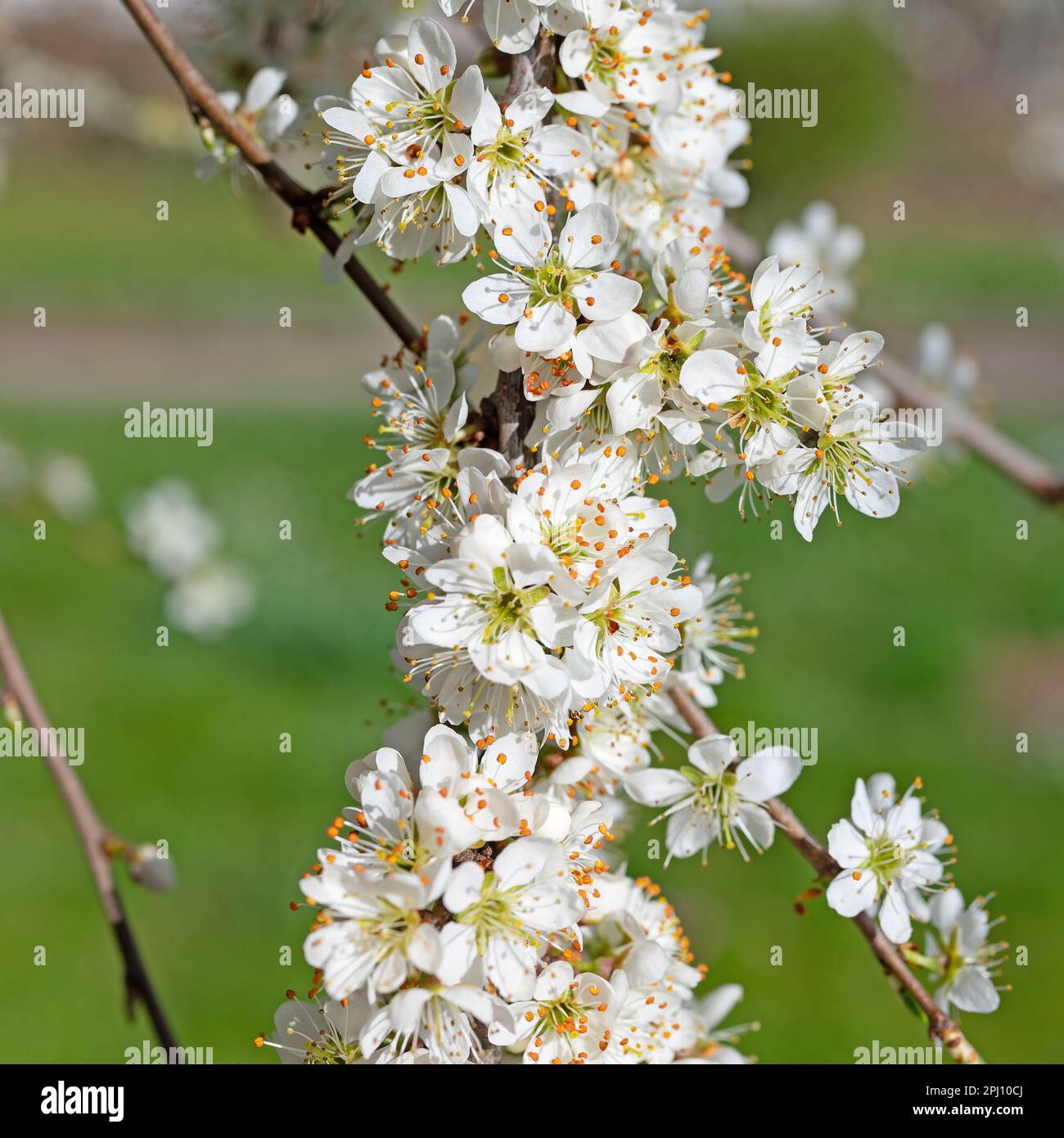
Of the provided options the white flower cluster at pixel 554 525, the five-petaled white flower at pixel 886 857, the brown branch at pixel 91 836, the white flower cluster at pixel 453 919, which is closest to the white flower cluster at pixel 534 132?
the white flower cluster at pixel 554 525

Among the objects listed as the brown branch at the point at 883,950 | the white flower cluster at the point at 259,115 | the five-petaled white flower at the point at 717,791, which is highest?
the white flower cluster at the point at 259,115

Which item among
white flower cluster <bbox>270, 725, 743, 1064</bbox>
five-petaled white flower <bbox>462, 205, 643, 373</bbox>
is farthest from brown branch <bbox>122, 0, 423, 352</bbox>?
white flower cluster <bbox>270, 725, 743, 1064</bbox>

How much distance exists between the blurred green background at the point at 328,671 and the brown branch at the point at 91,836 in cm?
71

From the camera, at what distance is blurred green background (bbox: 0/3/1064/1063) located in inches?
131

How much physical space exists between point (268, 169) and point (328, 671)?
138 inches

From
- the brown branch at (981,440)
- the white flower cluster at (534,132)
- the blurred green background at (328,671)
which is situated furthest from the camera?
the blurred green background at (328,671)

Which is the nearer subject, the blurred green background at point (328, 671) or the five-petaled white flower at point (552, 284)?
the five-petaled white flower at point (552, 284)

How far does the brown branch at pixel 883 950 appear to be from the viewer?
4.12 ft

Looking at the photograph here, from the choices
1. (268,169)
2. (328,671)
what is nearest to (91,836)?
(268,169)

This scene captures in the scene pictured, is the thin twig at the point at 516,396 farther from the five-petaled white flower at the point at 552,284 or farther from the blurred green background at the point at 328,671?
the blurred green background at the point at 328,671

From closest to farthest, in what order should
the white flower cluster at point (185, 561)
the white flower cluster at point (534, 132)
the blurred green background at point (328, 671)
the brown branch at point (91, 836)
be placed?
the white flower cluster at point (534, 132), the brown branch at point (91, 836), the blurred green background at point (328, 671), the white flower cluster at point (185, 561)

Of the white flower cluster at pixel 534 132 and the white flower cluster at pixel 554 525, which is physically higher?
the white flower cluster at pixel 534 132
